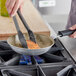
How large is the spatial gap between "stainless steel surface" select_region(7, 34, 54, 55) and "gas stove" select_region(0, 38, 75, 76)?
30mm

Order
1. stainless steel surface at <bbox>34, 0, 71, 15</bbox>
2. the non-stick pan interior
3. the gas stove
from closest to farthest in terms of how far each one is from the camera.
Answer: the gas stove → the non-stick pan interior → stainless steel surface at <bbox>34, 0, 71, 15</bbox>

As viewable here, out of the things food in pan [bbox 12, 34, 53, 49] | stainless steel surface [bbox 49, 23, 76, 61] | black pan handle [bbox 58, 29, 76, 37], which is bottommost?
stainless steel surface [bbox 49, 23, 76, 61]

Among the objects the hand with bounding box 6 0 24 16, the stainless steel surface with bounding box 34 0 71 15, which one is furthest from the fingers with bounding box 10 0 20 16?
the stainless steel surface with bounding box 34 0 71 15

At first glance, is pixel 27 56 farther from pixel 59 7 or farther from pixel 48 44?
pixel 59 7

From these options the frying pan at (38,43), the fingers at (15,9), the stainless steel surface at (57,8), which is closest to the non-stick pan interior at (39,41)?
the frying pan at (38,43)

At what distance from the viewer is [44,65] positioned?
39.1 inches

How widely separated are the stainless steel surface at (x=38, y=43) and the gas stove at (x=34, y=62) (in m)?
0.03

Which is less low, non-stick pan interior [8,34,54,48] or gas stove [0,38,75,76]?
non-stick pan interior [8,34,54,48]

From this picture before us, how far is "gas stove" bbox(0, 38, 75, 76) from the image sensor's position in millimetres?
955

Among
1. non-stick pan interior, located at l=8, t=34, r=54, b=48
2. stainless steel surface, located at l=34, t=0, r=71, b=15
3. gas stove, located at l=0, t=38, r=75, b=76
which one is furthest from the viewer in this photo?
stainless steel surface, located at l=34, t=0, r=71, b=15

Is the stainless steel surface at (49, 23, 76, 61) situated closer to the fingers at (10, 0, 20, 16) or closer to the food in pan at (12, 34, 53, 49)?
the food in pan at (12, 34, 53, 49)

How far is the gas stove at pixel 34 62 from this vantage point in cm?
95

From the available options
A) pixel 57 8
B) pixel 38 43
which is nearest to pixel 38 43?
pixel 38 43

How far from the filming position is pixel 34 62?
101cm
